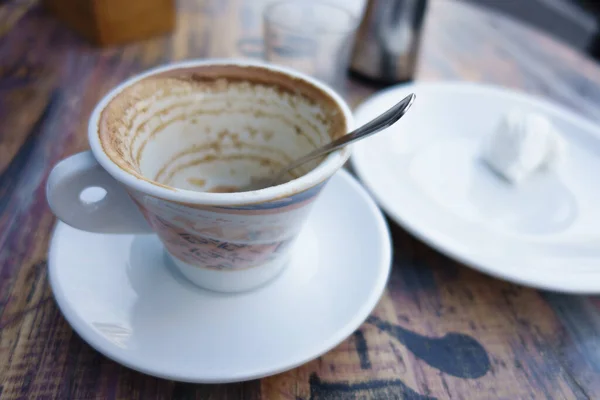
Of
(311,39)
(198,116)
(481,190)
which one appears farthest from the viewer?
(311,39)

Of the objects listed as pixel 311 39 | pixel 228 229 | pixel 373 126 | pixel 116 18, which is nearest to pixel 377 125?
pixel 373 126

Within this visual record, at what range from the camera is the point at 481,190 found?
539 mm

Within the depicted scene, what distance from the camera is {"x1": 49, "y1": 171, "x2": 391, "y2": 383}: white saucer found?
0.97ft

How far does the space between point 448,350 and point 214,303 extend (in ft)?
0.63

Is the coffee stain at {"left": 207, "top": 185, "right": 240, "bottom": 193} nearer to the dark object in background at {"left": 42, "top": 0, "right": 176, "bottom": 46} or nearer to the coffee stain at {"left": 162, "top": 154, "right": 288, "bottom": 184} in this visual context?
the coffee stain at {"left": 162, "top": 154, "right": 288, "bottom": 184}

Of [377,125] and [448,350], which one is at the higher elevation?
[377,125]

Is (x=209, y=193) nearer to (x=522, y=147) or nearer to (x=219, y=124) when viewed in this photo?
(x=219, y=124)

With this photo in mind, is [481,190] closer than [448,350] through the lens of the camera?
No

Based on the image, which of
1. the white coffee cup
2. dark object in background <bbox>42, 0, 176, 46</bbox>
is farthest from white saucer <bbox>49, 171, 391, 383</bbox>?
dark object in background <bbox>42, 0, 176, 46</bbox>

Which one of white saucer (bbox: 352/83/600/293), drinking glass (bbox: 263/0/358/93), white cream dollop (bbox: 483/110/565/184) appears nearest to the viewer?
white saucer (bbox: 352/83/600/293)

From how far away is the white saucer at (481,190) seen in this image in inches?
16.0

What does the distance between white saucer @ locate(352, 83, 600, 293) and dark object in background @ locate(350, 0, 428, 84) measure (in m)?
0.08

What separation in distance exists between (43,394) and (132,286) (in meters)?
0.09

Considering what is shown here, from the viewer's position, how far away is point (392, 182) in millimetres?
482
